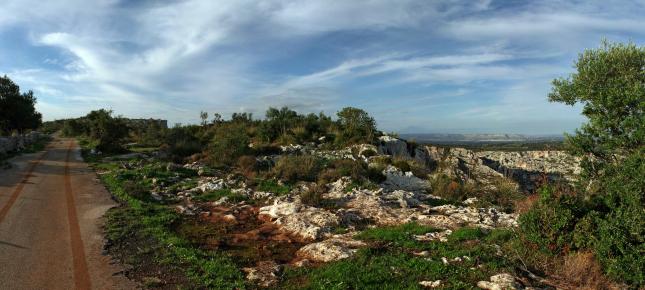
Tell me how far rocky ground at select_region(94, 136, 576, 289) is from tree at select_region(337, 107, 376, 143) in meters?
13.2

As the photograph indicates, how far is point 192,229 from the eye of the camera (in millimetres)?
11211

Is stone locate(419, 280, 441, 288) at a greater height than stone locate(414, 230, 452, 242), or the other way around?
stone locate(414, 230, 452, 242)

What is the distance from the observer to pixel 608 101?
31.1ft

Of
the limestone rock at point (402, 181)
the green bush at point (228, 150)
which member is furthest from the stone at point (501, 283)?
the green bush at point (228, 150)

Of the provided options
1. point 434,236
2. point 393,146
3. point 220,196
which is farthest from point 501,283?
point 393,146

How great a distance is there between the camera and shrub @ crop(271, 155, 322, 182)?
18797 millimetres

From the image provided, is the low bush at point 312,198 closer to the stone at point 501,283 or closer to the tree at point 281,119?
the stone at point 501,283

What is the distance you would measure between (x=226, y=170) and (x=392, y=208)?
12.1 m

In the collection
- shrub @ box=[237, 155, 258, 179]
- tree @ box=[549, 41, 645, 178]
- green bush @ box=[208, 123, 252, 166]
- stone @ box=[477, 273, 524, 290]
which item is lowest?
stone @ box=[477, 273, 524, 290]

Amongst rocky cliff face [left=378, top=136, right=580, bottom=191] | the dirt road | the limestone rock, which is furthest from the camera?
rocky cliff face [left=378, top=136, right=580, bottom=191]

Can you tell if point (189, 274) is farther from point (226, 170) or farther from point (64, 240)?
point (226, 170)

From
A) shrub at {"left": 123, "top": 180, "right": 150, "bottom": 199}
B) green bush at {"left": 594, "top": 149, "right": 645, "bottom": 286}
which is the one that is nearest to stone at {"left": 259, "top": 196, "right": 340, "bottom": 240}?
shrub at {"left": 123, "top": 180, "right": 150, "bottom": 199}

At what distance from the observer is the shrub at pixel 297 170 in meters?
18.8

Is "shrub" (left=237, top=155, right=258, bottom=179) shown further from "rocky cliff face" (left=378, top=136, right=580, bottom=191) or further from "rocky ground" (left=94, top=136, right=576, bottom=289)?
"rocky cliff face" (left=378, top=136, right=580, bottom=191)
